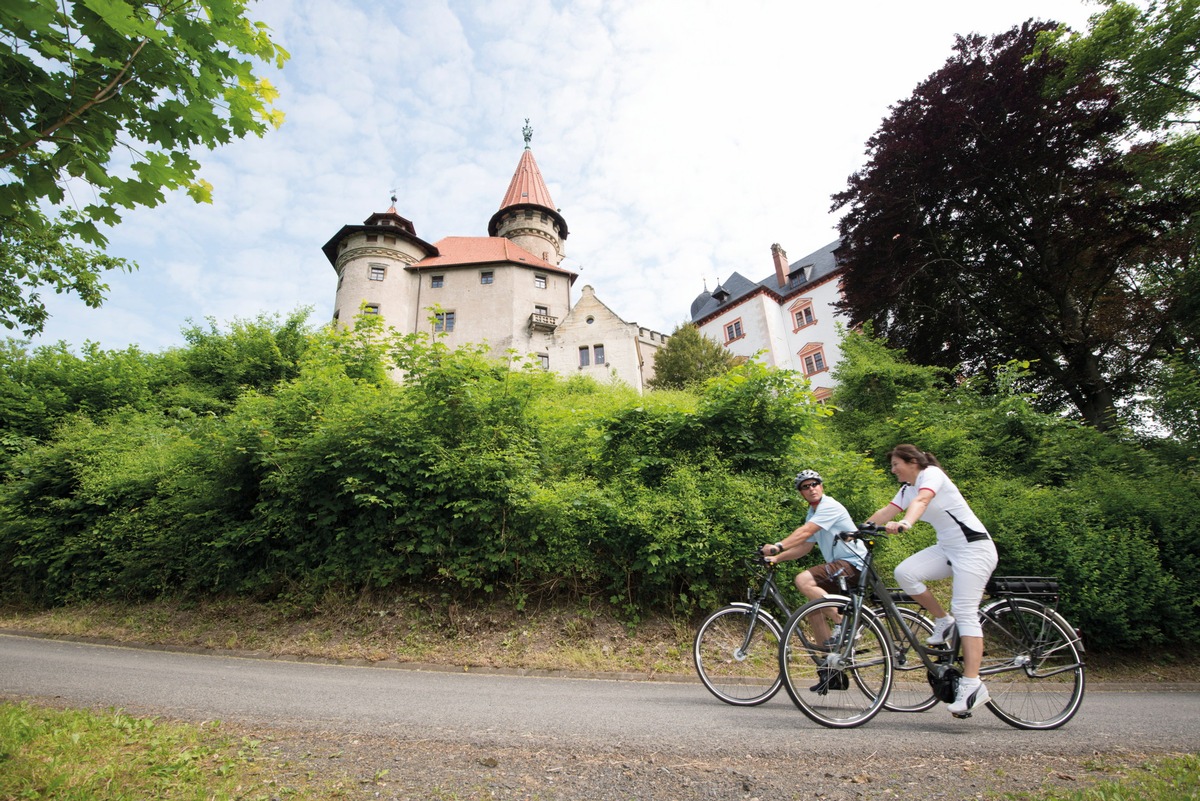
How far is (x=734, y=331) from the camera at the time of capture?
159 ft

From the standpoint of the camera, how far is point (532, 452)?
873cm

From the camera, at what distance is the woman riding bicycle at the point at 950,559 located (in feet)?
13.3

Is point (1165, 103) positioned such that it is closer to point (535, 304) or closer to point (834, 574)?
point (834, 574)

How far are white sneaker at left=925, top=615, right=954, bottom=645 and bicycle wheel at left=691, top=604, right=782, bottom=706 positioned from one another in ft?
3.92

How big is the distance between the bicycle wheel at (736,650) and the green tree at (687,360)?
30.3 meters

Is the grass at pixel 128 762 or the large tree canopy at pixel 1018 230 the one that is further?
the large tree canopy at pixel 1018 230

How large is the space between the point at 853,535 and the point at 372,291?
142ft

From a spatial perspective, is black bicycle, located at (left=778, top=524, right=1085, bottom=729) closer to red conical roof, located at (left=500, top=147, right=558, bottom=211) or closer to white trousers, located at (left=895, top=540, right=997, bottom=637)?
white trousers, located at (left=895, top=540, right=997, bottom=637)

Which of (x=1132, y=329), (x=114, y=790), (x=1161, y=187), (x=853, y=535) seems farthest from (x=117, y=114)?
(x=1132, y=329)

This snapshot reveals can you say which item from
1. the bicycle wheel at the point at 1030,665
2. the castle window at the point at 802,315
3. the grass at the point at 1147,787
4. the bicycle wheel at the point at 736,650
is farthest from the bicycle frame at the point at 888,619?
the castle window at the point at 802,315

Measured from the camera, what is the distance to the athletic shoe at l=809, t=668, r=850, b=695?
4.25 meters

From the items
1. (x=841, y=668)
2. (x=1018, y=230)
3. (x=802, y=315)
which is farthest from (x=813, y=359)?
(x=841, y=668)

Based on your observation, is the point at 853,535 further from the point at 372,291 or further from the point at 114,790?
the point at 372,291

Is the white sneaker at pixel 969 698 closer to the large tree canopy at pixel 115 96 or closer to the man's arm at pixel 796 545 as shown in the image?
the man's arm at pixel 796 545
